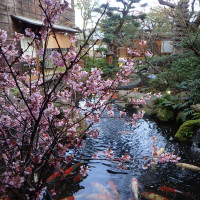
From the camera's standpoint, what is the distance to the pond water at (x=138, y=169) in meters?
4.40

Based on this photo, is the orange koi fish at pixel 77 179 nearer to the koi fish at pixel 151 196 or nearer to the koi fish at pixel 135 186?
the koi fish at pixel 135 186

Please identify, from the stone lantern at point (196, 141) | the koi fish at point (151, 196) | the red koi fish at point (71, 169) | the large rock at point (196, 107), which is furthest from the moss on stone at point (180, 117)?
the red koi fish at point (71, 169)

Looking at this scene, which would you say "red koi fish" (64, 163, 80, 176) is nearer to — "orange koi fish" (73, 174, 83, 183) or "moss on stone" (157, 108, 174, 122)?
"orange koi fish" (73, 174, 83, 183)

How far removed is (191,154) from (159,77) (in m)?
5.20

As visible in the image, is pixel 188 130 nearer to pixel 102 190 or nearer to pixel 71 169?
pixel 102 190

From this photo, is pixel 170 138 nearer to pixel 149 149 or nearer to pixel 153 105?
pixel 149 149

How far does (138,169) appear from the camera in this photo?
518 centimetres

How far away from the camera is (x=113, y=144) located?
6598mm

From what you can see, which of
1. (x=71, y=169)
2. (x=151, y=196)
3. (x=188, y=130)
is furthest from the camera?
(x=188, y=130)

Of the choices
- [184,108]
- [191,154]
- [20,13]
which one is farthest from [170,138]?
[20,13]

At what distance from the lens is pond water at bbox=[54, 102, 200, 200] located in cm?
440

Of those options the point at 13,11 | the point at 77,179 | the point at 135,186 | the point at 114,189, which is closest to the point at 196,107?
the point at 135,186

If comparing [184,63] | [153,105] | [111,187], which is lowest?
[111,187]

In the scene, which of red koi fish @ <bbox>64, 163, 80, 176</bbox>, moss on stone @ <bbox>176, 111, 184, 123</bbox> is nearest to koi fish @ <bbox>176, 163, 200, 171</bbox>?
red koi fish @ <bbox>64, 163, 80, 176</bbox>
